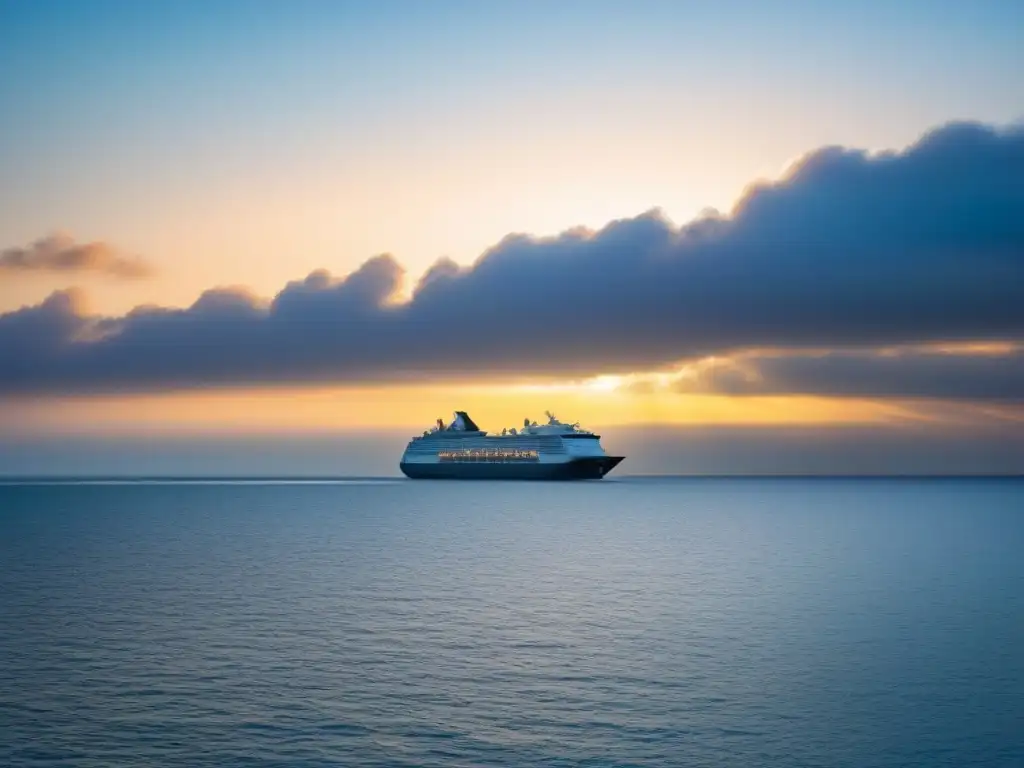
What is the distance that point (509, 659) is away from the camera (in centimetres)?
4109

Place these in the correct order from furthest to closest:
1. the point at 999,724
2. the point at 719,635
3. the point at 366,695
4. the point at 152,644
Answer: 1. the point at 719,635
2. the point at 152,644
3. the point at 366,695
4. the point at 999,724

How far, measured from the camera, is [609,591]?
215 feet

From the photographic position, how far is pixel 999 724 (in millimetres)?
31688

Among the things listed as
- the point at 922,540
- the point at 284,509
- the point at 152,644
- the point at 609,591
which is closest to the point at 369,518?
the point at 284,509

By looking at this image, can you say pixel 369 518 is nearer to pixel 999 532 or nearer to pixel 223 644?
pixel 999 532

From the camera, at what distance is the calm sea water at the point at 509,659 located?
95.6 ft

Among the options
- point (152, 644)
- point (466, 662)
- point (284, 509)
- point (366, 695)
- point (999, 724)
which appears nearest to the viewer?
point (999, 724)

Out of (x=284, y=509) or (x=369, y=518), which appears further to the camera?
(x=284, y=509)

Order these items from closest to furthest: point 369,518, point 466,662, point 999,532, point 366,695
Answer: point 366,695 → point 466,662 → point 999,532 → point 369,518

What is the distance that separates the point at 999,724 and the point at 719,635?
17104 millimetres

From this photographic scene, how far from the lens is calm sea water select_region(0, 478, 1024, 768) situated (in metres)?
29.1

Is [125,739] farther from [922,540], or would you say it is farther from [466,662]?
[922,540]

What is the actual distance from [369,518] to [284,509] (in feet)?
126

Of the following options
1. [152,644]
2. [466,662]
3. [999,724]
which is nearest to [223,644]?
[152,644]
